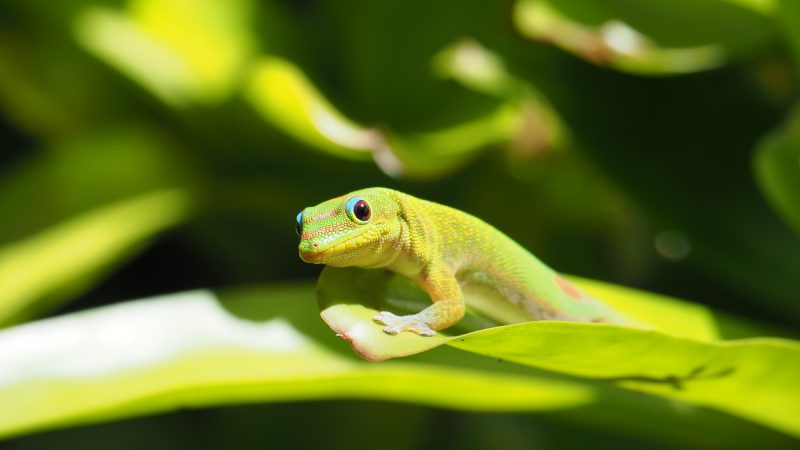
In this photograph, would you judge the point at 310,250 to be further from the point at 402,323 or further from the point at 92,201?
the point at 92,201

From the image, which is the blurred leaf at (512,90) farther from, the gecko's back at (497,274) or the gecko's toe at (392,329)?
the gecko's toe at (392,329)

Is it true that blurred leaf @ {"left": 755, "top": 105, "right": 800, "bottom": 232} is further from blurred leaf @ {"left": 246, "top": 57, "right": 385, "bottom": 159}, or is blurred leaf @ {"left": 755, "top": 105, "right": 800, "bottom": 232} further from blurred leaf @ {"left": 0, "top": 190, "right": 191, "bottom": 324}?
blurred leaf @ {"left": 0, "top": 190, "right": 191, "bottom": 324}

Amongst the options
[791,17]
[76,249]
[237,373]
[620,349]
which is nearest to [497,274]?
[620,349]

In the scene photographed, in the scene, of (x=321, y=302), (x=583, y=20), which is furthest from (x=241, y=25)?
(x=321, y=302)

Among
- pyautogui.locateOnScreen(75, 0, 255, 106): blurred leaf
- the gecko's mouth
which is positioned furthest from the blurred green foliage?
the gecko's mouth

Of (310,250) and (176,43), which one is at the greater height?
(176,43)

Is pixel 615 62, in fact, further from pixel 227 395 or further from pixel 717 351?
pixel 227 395
